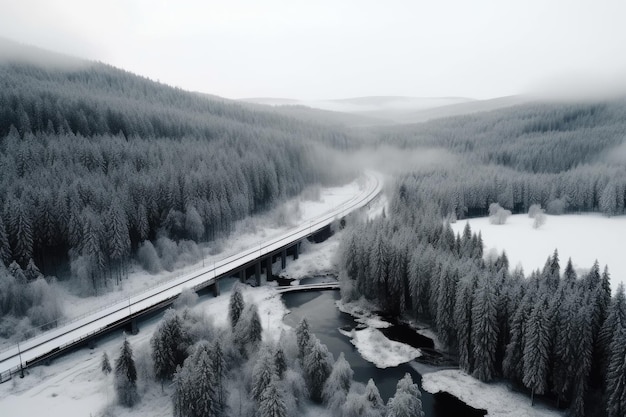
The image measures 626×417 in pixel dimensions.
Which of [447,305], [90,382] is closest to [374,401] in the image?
[447,305]

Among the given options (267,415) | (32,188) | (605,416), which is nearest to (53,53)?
(32,188)

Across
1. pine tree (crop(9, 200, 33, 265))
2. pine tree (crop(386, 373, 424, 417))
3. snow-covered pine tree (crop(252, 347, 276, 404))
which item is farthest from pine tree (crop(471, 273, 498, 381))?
pine tree (crop(9, 200, 33, 265))

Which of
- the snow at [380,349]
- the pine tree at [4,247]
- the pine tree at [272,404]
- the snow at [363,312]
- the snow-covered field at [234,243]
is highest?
the pine tree at [4,247]

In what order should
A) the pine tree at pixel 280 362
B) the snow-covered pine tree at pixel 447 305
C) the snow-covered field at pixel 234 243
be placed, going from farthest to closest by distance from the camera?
the snow-covered field at pixel 234 243, the snow-covered pine tree at pixel 447 305, the pine tree at pixel 280 362

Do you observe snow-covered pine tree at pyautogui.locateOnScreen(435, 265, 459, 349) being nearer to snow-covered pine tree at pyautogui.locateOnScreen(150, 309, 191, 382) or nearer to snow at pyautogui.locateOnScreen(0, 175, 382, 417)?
snow at pyautogui.locateOnScreen(0, 175, 382, 417)

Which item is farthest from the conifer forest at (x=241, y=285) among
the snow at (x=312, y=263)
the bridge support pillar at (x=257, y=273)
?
the bridge support pillar at (x=257, y=273)

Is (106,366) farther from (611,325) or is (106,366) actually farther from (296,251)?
(611,325)

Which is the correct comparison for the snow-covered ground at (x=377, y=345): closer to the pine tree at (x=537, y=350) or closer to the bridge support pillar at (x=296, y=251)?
the pine tree at (x=537, y=350)
